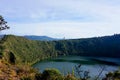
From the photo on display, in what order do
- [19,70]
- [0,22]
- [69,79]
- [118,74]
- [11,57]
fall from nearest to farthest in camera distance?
[69,79] < [118,74] < [0,22] < [19,70] < [11,57]

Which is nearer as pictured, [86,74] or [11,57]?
[86,74]

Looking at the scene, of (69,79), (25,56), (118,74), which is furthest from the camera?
(25,56)

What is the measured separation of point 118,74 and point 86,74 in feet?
95.5

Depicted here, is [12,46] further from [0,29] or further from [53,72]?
[53,72]

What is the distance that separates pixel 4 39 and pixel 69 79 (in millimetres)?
182527

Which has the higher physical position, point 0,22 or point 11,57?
point 0,22

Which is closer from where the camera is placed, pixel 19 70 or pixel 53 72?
pixel 53 72

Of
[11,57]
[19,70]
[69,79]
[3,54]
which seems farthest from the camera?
[11,57]

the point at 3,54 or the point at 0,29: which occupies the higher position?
the point at 0,29

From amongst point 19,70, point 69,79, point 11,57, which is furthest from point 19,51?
point 69,79

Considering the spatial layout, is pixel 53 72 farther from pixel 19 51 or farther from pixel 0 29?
pixel 19 51

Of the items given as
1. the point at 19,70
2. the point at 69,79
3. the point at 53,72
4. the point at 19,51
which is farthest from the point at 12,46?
→ the point at 69,79

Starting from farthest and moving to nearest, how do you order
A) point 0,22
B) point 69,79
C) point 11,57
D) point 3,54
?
point 11,57 < point 3,54 < point 0,22 < point 69,79

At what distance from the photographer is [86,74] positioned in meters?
12.1
